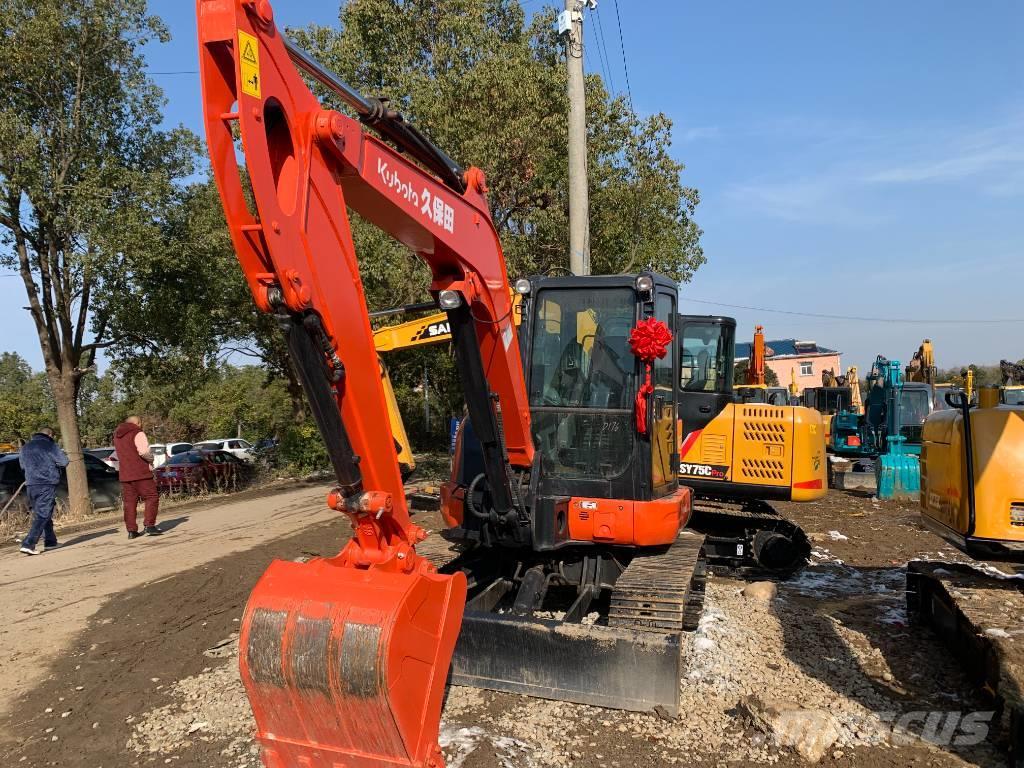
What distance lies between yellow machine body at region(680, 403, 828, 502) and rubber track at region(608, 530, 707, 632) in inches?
97.1

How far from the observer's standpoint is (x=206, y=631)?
614 centimetres

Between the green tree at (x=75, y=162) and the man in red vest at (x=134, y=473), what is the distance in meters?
3.18

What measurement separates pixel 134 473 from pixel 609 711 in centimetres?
882

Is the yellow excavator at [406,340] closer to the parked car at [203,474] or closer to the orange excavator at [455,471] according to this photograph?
the orange excavator at [455,471]

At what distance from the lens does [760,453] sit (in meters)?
7.88

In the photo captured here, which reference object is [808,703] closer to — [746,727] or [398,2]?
[746,727]

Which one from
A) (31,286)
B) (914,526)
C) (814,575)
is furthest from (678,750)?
(31,286)

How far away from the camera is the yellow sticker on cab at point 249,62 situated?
112 inches

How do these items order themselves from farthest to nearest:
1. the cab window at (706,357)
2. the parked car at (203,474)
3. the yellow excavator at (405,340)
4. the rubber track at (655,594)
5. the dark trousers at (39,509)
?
the parked car at (203,474) → the dark trousers at (39,509) → the cab window at (706,357) → the yellow excavator at (405,340) → the rubber track at (655,594)

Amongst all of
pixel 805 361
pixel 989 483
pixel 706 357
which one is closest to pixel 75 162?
pixel 706 357

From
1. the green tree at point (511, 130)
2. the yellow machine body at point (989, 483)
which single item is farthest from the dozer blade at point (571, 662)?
the green tree at point (511, 130)

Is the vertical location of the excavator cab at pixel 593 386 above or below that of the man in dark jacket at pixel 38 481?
above

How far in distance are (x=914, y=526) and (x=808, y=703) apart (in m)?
7.22

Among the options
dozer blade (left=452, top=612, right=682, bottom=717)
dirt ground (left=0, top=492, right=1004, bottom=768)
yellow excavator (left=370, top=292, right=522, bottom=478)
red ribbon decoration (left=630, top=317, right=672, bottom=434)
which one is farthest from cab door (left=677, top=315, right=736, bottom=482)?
dozer blade (left=452, top=612, right=682, bottom=717)
